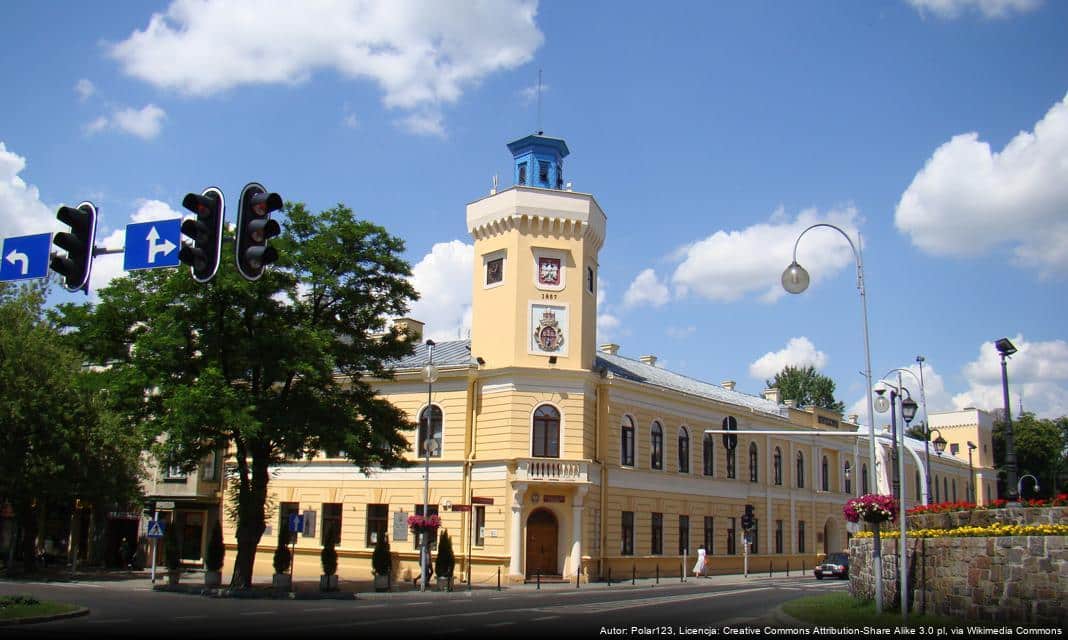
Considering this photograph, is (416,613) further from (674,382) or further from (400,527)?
(674,382)

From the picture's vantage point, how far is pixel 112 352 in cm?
2964

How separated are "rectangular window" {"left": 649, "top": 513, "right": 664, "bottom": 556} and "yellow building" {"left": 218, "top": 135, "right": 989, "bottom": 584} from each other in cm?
6

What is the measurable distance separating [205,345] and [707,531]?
2867cm

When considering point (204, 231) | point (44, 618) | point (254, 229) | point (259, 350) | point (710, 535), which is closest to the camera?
point (254, 229)

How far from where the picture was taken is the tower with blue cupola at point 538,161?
42.7 m

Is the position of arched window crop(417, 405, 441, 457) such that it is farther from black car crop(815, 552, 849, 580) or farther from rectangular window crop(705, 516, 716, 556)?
black car crop(815, 552, 849, 580)

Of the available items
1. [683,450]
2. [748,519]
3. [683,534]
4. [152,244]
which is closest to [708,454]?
[683,450]

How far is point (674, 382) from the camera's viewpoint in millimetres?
53875

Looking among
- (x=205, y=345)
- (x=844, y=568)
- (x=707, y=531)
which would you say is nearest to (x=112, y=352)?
(x=205, y=345)

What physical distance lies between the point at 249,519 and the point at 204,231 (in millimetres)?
19814

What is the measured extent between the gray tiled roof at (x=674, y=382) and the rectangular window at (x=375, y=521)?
12299 mm

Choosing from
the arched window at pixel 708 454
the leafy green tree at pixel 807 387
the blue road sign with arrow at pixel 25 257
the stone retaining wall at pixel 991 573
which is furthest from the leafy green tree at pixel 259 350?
the leafy green tree at pixel 807 387

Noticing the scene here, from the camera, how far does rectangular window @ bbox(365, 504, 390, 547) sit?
4125cm

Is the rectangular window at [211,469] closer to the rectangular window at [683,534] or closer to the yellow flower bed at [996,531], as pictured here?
the rectangular window at [683,534]
